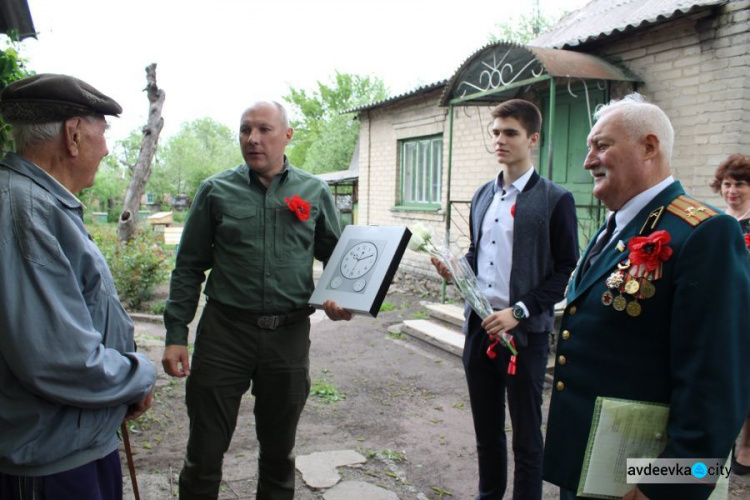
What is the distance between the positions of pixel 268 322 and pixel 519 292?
1216 millimetres

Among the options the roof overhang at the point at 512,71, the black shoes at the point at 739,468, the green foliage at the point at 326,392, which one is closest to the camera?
the black shoes at the point at 739,468

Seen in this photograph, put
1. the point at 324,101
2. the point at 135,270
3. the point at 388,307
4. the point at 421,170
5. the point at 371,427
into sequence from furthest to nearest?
the point at 324,101
the point at 421,170
the point at 388,307
the point at 135,270
the point at 371,427

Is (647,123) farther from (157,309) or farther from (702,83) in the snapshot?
(157,309)

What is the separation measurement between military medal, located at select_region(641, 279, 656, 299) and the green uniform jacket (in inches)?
0.4

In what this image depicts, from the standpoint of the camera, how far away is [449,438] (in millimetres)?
4207

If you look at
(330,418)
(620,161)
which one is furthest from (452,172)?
(620,161)

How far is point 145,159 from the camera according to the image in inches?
470

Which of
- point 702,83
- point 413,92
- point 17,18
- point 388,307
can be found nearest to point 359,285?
point 17,18

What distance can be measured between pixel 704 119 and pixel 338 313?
4.74 m

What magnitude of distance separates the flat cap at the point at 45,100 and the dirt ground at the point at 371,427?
2.35 m

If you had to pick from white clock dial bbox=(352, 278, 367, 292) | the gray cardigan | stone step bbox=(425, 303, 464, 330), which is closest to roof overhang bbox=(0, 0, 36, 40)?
white clock dial bbox=(352, 278, 367, 292)

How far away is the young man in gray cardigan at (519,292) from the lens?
267cm

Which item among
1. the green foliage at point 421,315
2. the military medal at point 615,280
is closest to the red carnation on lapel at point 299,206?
the military medal at point 615,280

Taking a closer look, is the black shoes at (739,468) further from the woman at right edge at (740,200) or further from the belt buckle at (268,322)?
the belt buckle at (268,322)
